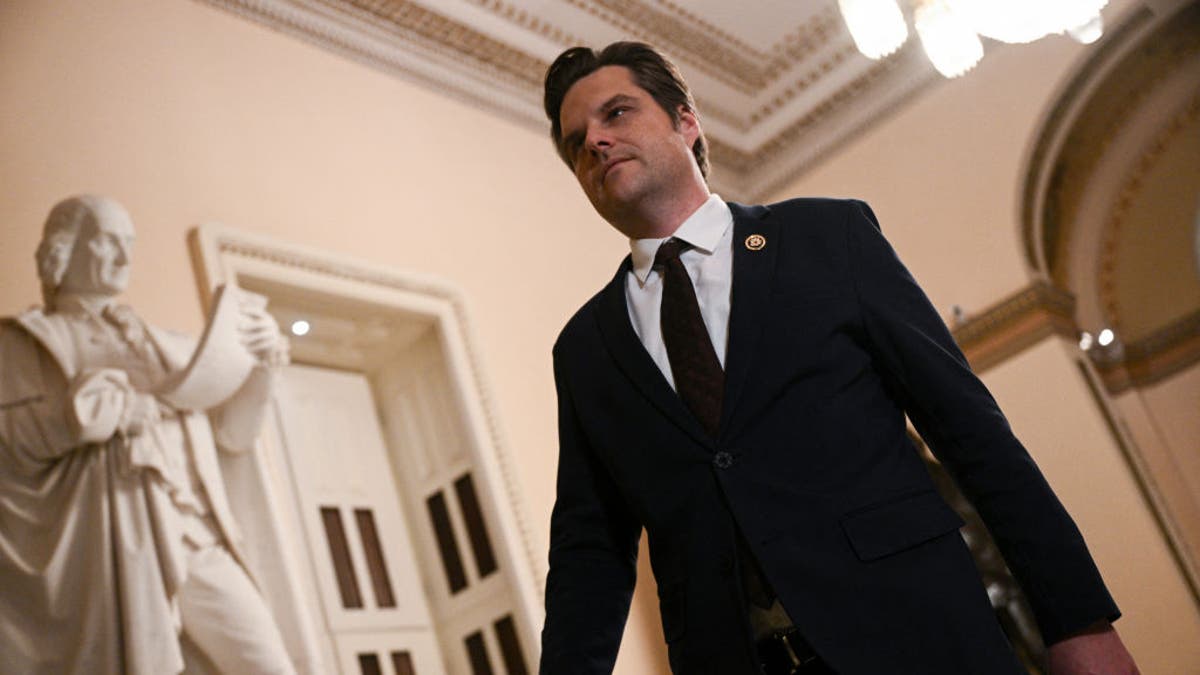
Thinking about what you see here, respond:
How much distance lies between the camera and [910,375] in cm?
139

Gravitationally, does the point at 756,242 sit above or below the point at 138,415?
below

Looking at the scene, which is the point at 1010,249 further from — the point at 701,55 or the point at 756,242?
the point at 756,242

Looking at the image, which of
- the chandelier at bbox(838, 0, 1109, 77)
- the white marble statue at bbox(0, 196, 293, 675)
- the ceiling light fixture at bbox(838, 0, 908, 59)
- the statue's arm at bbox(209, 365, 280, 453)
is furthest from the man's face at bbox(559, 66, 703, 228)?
the ceiling light fixture at bbox(838, 0, 908, 59)

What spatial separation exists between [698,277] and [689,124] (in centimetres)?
33

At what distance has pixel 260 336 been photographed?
12.0 feet

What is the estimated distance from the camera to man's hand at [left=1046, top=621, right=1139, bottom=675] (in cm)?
121

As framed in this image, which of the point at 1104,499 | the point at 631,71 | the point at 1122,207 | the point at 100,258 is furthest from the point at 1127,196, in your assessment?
the point at 631,71

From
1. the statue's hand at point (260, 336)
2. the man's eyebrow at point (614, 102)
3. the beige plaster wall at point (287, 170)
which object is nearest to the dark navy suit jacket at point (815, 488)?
the man's eyebrow at point (614, 102)

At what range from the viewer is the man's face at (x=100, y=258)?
3434 mm

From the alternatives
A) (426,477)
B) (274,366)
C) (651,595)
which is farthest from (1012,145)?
(274,366)

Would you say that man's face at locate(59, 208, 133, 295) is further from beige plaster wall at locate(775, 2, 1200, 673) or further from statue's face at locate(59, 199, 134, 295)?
beige plaster wall at locate(775, 2, 1200, 673)

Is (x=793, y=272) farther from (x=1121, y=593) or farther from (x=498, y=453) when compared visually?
(x=1121, y=593)

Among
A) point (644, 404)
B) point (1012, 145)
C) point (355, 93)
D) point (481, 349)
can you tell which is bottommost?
point (644, 404)

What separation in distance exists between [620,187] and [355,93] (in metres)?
4.52
